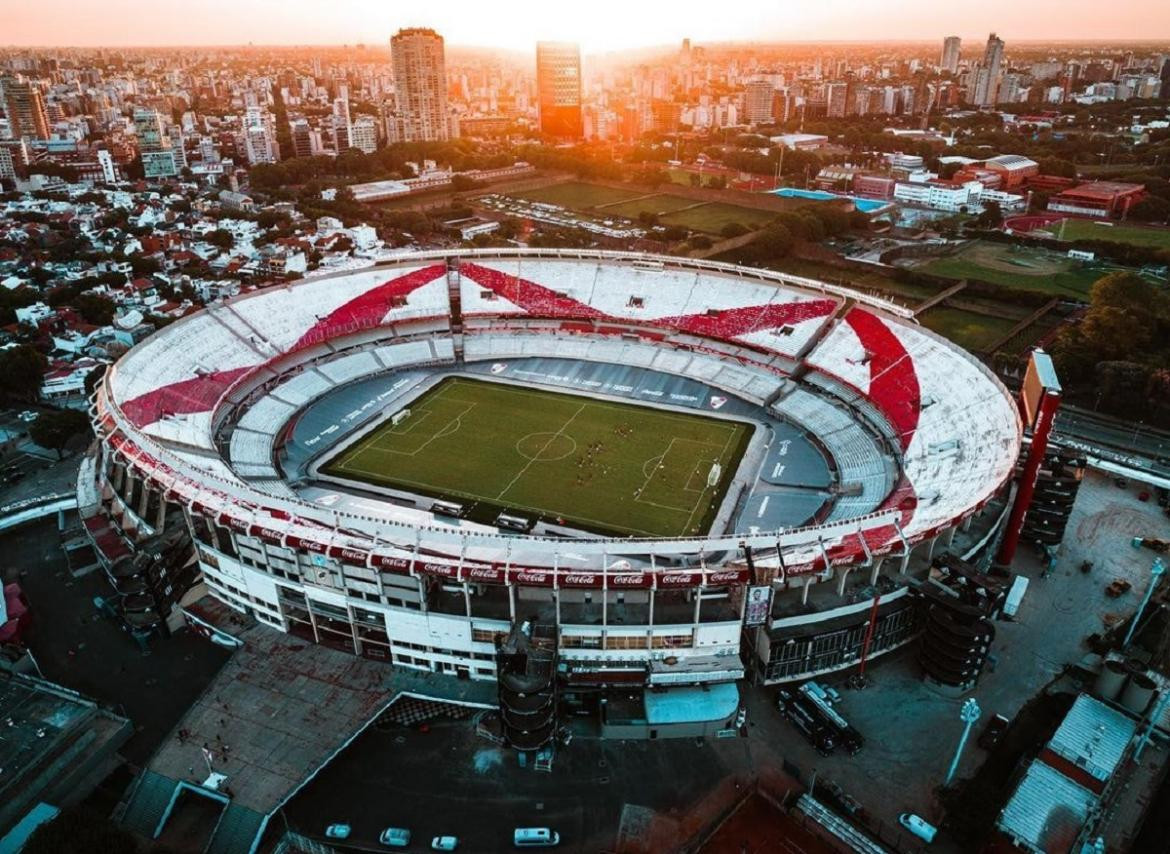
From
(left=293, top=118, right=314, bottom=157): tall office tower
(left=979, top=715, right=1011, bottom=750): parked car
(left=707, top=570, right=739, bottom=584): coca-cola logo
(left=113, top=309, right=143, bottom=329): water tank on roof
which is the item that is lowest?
(left=979, top=715, right=1011, bottom=750): parked car

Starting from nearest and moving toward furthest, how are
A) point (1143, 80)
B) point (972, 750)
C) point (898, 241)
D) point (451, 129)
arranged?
1. point (972, 750)
2. point (898, 241)
3. point (451, 129)
4. point (1143, 80)

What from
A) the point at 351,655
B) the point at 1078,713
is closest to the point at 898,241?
the point at 1078,713

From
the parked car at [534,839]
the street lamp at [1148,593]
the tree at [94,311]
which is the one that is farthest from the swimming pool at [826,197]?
the parked car at [534,839]

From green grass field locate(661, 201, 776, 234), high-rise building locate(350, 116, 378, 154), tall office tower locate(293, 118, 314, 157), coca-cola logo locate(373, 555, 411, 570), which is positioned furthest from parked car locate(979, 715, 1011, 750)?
tall office tower locate(293, 118, 314, 157)

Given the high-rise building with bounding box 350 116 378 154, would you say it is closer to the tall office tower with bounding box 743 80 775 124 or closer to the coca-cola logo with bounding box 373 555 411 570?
the tall office tower with bounding box 743 80 775 124

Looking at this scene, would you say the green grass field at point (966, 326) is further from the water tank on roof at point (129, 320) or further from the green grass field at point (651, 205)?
the water tank on roof at point (129, 320)

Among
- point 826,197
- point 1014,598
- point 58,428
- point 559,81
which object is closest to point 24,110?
point 559,81

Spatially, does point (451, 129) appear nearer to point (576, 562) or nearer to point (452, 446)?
point (452, 446)
